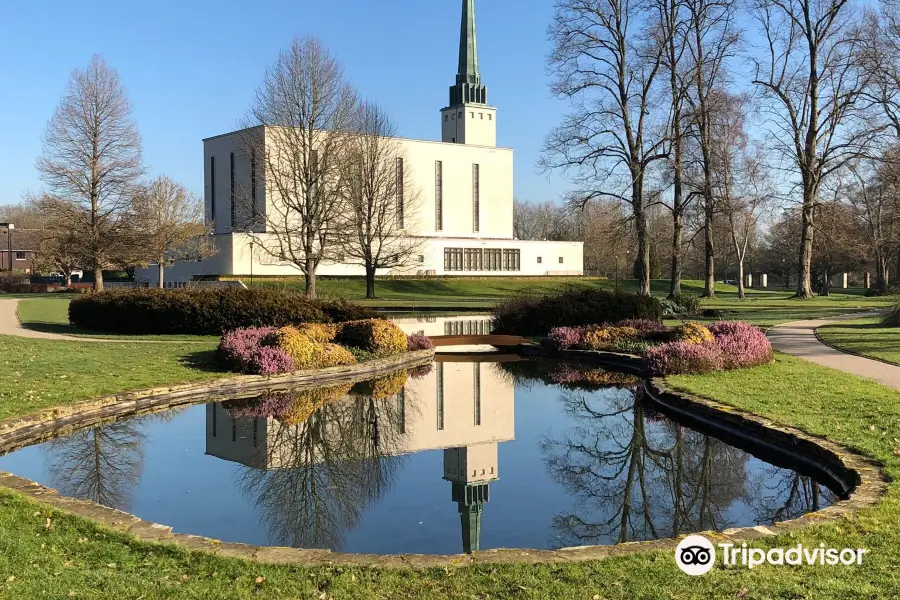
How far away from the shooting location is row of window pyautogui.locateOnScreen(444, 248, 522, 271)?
6862cm

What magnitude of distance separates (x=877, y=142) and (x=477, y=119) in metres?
53.8

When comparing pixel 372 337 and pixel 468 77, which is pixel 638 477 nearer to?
pixel 372 337

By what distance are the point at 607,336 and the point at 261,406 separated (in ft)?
32.2

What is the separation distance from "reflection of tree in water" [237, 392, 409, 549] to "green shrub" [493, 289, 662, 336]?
1083 centimetres

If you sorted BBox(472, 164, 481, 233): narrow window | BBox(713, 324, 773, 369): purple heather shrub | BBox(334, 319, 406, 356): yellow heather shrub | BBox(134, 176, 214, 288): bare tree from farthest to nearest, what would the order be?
BBox(472, 164, 481, 233): narrow window < BBox(134, 176, 214, 288): bare tree < BBox(334, 319, 406, 356): yellow heather shrub < BBox(713, 324, 773, 369): purple heather shrub

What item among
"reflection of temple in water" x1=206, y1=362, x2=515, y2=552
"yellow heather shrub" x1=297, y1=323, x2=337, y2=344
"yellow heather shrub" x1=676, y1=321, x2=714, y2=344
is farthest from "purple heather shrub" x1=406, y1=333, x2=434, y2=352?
"yellow heather shrub" x1=676, y1=321, x2=714, y2=344

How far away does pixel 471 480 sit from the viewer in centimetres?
866

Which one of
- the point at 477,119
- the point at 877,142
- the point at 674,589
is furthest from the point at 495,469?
the point at 477,119

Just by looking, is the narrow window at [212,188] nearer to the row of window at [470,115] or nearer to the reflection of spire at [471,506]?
the row of window at [470,115]

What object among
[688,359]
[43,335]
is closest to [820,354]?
[688,359]

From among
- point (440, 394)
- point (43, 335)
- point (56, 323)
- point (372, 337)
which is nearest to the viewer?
point (440, 394)

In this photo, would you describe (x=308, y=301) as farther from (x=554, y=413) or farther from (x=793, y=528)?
(x=793, y=528)

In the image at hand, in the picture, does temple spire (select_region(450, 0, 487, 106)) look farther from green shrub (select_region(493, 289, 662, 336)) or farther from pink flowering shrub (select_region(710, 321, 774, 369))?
pink flowering shrub (select_region(710, 321, 774, 369))

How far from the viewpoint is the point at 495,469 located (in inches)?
361
